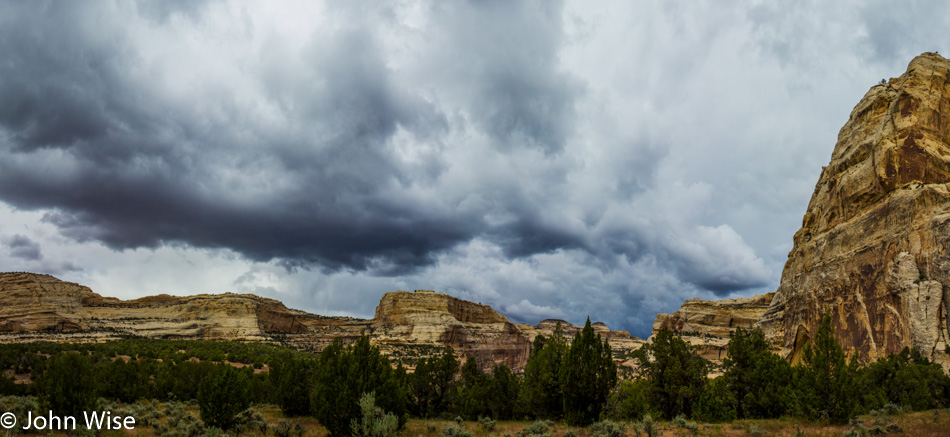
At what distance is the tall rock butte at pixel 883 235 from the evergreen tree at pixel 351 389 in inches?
1484

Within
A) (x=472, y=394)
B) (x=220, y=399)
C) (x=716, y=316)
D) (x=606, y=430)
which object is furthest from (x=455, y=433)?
(x=716, y=316)

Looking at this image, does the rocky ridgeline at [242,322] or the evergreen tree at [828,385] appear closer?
the evergreen tree at [828,385]

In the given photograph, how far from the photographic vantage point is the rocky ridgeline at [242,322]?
283ft

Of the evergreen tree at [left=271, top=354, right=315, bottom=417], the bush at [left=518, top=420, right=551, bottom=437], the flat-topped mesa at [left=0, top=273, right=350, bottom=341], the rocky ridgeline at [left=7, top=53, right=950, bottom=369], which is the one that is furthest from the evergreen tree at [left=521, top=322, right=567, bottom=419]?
the flat-topped mesa at [left=0, top=273, right=350, bottom=341]

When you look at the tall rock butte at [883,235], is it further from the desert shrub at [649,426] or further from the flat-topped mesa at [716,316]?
the flat-topped mesa at [716,316]

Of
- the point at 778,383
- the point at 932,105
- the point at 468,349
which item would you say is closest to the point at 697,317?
the point at 468,349

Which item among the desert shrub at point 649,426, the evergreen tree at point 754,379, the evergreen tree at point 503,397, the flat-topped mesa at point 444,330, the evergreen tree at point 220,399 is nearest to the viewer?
the desert shrub at point 649,426

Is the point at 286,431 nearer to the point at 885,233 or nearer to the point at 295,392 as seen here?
the point at 295,392

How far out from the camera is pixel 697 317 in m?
136

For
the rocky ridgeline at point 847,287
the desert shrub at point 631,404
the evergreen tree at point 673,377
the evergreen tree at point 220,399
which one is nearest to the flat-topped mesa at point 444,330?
the rocky ridgeline at point 847,287

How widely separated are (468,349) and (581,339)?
9345 cm

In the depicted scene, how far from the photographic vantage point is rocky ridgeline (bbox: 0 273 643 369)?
86.3 meters

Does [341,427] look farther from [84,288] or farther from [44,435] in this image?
[84,288]

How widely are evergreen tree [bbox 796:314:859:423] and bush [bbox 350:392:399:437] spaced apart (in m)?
20.3
